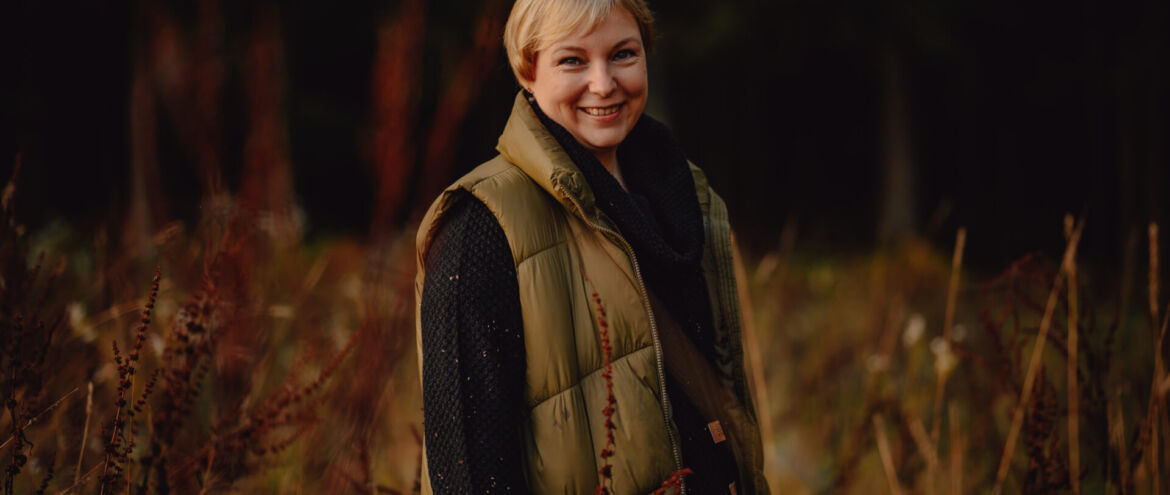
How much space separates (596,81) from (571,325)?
431 millimetres

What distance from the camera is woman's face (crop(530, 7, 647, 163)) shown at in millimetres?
1418

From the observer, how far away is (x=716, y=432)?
4.84 ft

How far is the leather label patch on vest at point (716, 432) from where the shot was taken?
147 cm

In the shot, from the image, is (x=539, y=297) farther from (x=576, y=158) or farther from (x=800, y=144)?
(x=800, y=144)

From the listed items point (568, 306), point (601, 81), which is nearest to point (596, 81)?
point (601, 81)

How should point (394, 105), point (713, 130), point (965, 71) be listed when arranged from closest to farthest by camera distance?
point (394, 105) < point (965, 71) < point (713, 130)

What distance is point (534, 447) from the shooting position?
131cm

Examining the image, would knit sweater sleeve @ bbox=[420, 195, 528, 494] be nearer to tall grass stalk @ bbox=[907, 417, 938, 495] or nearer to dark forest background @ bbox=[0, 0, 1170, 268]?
dark forest background @ bbox=[0, 0, 1170, 268]

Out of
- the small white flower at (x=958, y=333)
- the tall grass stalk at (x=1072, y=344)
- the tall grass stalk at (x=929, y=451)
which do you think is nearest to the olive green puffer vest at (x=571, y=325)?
the tall grass stalk at (x=929, y=451)

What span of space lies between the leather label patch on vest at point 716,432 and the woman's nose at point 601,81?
62 cm

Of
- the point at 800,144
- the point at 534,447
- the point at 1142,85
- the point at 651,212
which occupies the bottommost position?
the point at 534,447

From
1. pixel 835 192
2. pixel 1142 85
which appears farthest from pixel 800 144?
pixel 1142 85

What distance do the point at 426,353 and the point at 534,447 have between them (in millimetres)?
232

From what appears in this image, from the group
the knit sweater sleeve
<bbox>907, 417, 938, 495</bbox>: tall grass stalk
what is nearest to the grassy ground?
<bbox>907, 417, 938, 495</bbox>: tall grass stalk
